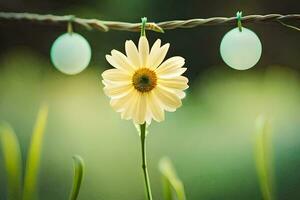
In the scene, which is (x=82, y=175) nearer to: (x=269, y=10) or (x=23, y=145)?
→ (x=23, y=145)

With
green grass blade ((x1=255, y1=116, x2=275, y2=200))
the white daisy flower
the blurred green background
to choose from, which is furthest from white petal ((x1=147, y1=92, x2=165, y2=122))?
green grass blade ((x1=255, y1=116, x2=275, y2=200))

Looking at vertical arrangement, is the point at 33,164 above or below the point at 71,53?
below

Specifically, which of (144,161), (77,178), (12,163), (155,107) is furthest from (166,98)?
(12,163)

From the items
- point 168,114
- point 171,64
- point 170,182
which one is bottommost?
point 170,182

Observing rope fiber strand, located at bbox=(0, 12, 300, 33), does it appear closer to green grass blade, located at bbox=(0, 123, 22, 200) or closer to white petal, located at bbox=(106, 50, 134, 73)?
white petal, located at bbox=(106, 50, 134, 73)

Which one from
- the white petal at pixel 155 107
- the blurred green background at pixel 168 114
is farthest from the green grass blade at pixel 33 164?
the white petal at pixel 155 107

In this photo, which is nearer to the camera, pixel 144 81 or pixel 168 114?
pixel 144 81

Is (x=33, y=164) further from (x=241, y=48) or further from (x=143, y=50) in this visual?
(x=241, y=48)

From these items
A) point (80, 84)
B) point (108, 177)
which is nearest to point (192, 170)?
point (108, 177)
